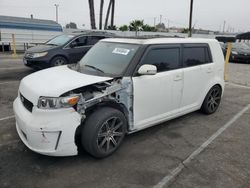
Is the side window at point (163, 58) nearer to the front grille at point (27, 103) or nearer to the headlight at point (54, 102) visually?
the headlight at point (54, 102)

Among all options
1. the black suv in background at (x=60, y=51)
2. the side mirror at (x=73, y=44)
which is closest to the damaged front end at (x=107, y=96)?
the black suv in background at (x=60, y=51)

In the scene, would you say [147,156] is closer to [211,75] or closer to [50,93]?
[50,93]

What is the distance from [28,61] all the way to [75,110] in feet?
21.6

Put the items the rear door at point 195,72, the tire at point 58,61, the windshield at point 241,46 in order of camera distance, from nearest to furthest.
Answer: the rear door at point 195,72
the tire at point 58,61
the windshield at point 241,46

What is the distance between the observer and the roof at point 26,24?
17.4 m

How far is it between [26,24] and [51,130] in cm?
1868

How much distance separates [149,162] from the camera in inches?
123

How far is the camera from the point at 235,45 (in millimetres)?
16172

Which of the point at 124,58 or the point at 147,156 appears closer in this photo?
the point at 147,156

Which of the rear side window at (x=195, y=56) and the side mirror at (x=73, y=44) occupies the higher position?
the side mirror at (x=73, y=44)

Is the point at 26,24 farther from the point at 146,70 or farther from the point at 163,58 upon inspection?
the point at 146,70

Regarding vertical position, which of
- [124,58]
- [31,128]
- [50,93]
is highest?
Result: [124,58]

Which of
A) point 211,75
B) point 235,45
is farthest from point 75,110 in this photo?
point 235,45

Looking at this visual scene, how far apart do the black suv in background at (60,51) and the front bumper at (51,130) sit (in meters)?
6.02
